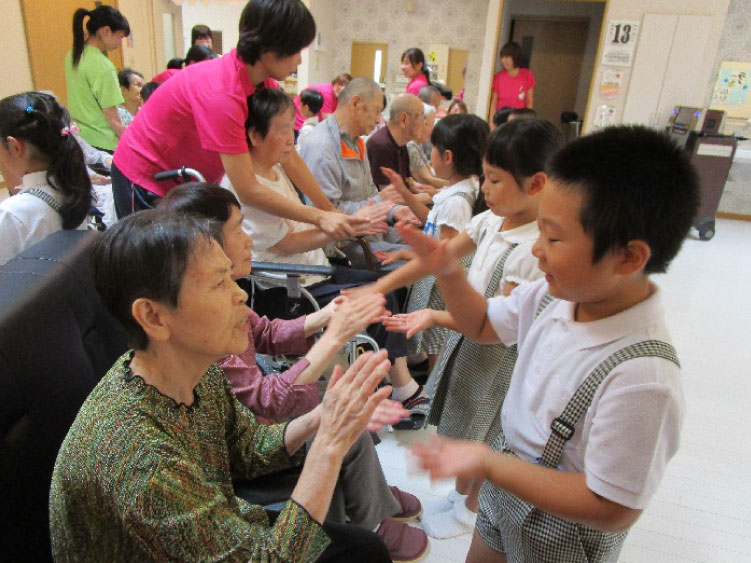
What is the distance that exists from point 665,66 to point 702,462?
18.3 feet

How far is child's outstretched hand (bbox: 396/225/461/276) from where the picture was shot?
3.69 ft

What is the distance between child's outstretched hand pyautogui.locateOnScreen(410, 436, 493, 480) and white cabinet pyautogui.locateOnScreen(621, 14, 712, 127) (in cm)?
642

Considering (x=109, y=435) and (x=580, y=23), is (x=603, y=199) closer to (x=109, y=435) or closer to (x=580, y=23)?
(x=109, y=435)

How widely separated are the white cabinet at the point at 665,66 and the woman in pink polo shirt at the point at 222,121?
5.62 m

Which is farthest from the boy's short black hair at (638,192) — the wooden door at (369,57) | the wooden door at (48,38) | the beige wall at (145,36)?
the wooden door at (369,57)

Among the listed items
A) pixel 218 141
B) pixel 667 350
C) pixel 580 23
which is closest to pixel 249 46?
pixel 218 141

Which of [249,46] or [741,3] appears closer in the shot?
[249,46]

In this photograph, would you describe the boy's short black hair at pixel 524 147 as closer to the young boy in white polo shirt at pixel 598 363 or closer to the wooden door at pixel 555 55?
the young boy in white polo shirt at pixel 598 363

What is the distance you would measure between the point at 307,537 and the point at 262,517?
223 mm

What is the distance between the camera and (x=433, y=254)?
45.1 inches

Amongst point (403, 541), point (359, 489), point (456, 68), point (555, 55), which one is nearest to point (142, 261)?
point (359, 489)

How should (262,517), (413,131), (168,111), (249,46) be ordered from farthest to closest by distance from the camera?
(413,131) → (168,111) → (249,46) → (262,517)

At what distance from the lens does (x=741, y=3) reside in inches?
239

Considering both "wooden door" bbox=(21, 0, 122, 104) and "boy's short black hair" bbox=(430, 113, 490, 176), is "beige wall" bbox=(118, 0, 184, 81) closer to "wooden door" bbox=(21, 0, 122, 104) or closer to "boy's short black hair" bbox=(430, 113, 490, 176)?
"wooden door" bbox=(21, 0, 122, 104)
